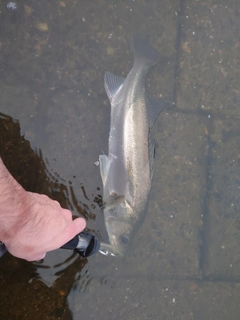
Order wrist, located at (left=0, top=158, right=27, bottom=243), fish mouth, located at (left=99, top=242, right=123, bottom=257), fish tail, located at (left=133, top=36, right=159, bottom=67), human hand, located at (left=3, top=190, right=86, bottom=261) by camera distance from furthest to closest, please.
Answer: fish tail, located at (left=133, top=36, right=159, bottom=67) < fish mouth, located at (left=99, top=242, right=123, bottom=257) < human hand, located at (left=3, top=190, right=86, bottom=261) < wrist, located at (left=0, top=158, right=27, bottom=243)

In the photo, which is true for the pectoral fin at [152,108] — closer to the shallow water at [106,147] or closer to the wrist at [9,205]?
the shallow water at [106,147]

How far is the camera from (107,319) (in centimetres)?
343

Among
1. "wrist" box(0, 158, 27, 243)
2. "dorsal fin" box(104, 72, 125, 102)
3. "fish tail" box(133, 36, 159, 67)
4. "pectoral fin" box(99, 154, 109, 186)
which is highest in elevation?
"fish tail" box(133, 36, 159, 67)

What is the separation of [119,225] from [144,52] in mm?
1810

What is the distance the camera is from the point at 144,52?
3486 millimetres

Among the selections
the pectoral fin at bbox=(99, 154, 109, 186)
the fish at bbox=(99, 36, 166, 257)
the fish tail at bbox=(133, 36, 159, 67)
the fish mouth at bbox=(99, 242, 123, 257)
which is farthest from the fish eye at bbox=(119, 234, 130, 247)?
the fish tail at bbox=(133, 36, 159, 67)

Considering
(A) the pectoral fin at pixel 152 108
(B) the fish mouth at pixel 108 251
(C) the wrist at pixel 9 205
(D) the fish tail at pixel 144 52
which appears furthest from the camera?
(D) the fish tail at pixel 144 52

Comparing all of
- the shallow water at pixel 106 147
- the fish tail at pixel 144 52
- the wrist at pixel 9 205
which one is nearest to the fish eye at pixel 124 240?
the shallow water at pixel 106 147

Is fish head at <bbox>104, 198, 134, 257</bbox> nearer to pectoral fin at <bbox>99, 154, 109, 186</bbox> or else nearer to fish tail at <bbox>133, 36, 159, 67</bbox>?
pectoral fin at <bbox>99, 154, 109, 186</bbox>

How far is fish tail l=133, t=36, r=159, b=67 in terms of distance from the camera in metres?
3.42

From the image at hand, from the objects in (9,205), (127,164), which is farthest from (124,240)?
(9,205)

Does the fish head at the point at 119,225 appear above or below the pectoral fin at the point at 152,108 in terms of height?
below

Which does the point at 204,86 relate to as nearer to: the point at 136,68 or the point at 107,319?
the point at 136,68

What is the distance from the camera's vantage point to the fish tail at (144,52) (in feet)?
11.2
